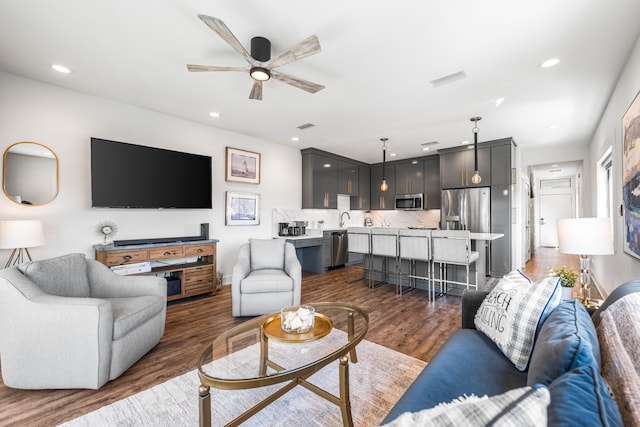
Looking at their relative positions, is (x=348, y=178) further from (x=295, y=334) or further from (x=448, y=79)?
(x=295, y=334)

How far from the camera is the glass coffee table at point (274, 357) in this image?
1.26 m

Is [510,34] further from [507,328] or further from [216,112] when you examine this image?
[216,112]

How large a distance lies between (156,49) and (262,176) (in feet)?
9.79

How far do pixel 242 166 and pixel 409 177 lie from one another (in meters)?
4.13

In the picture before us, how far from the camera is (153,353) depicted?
2.41 metres

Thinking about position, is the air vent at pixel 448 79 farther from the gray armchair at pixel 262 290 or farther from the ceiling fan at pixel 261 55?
the gray armchair at pixel 262 290

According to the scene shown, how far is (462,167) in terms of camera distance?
5.74 meters

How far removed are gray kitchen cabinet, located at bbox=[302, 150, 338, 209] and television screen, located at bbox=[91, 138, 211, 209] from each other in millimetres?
2231

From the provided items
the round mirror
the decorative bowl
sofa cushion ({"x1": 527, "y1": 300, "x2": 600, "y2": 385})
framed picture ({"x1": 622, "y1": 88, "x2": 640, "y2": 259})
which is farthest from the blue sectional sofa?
the round mirror

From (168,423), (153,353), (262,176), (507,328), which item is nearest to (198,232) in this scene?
(262,176)

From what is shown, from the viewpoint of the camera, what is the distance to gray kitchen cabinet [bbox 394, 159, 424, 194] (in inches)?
267

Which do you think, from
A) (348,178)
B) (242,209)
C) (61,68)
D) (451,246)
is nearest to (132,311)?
(61,68)

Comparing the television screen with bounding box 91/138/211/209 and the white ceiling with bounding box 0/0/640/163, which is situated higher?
the white ceiling with bounding box 0/0/640/163

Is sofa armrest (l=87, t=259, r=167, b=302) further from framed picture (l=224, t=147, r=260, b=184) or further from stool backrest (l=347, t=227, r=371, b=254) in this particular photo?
stool backrest (l=347, t=227, r=371, b=254)
